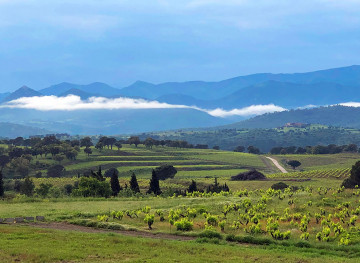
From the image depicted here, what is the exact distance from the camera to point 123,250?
35844mm

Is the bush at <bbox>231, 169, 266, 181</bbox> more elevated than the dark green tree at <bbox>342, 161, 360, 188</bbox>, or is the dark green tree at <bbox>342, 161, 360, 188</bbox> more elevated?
the dark green tree at <bbox>342, 161, 360, 188</bbox>

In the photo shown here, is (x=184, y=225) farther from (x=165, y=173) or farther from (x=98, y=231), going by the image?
(x=165, y=173)

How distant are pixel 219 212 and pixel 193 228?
38.8 feet

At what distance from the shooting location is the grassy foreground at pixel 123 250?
3306 centimetres

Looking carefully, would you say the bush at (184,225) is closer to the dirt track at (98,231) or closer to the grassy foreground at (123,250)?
the dirt track at (98,231)

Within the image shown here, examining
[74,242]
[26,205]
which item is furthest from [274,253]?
[26,205]

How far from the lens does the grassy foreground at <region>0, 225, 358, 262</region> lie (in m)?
33.1

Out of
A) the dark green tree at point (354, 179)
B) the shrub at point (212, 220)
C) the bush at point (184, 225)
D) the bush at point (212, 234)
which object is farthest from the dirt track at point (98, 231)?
the dark green tree at point (354, 179)

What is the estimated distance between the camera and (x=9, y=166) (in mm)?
198250

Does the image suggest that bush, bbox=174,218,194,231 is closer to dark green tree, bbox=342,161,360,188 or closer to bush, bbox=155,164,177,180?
dark green tree, bbox=342,161,360,188

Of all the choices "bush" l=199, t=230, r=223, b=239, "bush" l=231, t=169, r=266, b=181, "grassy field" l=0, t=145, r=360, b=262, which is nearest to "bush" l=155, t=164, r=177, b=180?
"bush" l=231, t=169, r=266, b=181

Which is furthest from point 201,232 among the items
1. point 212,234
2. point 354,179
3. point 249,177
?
point 249,177

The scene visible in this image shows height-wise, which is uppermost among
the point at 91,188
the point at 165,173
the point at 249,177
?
the point at 91,188

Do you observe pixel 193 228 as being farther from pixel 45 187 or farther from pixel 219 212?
pixel 45 187
